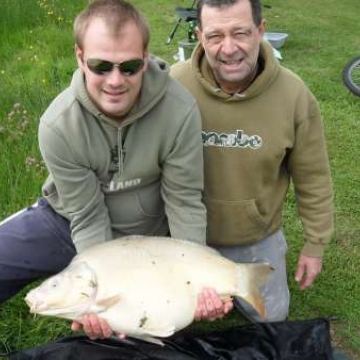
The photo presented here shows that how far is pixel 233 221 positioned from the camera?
2723 millimetres

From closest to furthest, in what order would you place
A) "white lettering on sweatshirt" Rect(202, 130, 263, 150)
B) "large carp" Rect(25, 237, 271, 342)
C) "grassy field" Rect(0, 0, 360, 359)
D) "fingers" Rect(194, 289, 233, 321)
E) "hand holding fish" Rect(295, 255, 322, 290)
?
"large carp" Rect(25, 237, 271, 342) → "fingers" Rect(194, 289, 233, 321) → "white lettering on sweatshirt" Rect(202, 130, 263, 150) → "hand holding fish" Rect(295, 255, 322, 290) → "grassy field" Rect(0, 0, 360, 359)

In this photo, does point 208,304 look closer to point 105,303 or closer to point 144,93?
point 105,303

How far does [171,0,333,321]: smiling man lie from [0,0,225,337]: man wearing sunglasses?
0.70 feet

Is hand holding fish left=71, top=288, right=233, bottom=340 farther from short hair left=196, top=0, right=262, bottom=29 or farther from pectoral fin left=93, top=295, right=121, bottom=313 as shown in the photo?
short hair left=196, top=0, right=262, bottom=29

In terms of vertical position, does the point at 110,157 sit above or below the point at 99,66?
below

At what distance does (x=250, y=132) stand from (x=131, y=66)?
2.16ft

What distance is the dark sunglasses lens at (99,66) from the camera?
2.04 meters

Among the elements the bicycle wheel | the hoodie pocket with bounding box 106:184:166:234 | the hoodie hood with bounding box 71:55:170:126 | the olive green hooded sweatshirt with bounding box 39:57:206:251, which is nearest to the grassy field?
the bicycle wheel

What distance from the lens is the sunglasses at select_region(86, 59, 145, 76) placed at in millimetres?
2047

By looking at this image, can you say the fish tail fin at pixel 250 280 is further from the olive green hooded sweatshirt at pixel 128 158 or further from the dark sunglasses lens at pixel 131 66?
the dark sunglasses lens at pixel 131 66

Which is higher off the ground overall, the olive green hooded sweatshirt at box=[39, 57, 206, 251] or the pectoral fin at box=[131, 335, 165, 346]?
the olive green hooded sweatshirt at box=[39, 57, 206, 251]

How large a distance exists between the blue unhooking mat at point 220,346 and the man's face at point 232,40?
1012mm

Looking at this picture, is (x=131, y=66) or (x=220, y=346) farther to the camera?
(x=220, y=346)

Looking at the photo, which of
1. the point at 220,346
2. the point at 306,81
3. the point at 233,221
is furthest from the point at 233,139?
the point at 306,81
